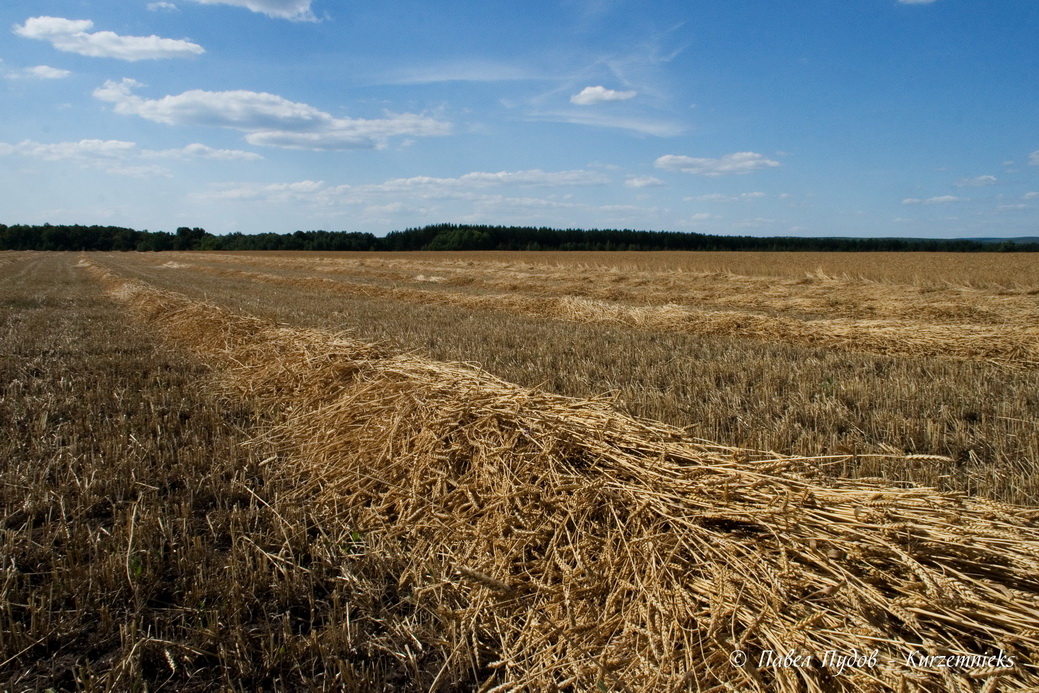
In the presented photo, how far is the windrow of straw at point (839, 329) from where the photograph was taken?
8133 millimetres

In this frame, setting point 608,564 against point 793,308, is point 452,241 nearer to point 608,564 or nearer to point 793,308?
point 793,308

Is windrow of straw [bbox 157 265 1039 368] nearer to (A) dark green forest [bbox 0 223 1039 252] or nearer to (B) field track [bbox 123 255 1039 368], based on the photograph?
(B) field track [bbox 123 255 1039 368]

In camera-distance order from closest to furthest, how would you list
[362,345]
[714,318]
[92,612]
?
[92,612]
[362,345]
[714,318]

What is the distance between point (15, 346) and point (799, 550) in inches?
432

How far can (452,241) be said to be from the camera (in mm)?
100375

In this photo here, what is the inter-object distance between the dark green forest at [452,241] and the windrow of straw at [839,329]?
8068 cm

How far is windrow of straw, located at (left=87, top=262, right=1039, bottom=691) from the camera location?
1871 millimetres

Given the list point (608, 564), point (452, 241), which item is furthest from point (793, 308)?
point (452, 241)

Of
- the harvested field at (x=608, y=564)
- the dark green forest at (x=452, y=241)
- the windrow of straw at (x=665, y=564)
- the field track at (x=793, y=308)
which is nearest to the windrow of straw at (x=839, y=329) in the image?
the field track at (x=793, y=308)

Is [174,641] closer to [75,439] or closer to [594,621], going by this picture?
[594,621]

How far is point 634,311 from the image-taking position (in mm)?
12914

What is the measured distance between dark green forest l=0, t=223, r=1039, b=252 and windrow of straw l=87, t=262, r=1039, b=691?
9158cm

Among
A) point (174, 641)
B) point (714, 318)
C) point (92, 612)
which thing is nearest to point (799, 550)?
point (174, 641)

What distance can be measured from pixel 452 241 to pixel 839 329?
A: 3696 inches
